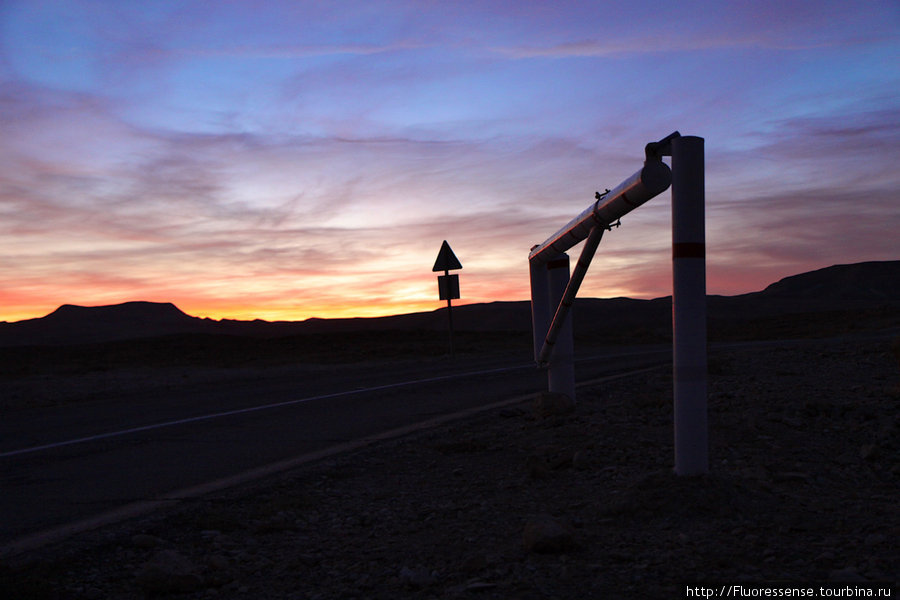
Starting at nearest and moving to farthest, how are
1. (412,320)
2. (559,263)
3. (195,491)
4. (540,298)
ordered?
(195,491) < (559,263) < (540,298) < (412,320)

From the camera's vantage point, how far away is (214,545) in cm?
408

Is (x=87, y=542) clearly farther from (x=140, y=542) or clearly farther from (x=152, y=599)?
(x=152, y=599)

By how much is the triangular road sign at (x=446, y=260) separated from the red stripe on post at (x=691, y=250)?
16353mm

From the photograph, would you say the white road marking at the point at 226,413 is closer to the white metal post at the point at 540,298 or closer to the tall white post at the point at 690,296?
the white metal post at the point at 540,298

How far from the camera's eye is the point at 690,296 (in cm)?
421

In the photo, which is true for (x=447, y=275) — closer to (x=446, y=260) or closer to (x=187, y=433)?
(x=446, y=260)

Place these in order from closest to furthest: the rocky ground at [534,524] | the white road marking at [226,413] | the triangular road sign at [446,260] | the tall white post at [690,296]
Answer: the rocky ground at [534,524]
the tall white post at [690,296]
the white road marking at [226,413]
the triangular road sign at [446,260]

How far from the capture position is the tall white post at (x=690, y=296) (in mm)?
4227

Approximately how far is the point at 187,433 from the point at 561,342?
4.23m

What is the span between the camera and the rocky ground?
323cm

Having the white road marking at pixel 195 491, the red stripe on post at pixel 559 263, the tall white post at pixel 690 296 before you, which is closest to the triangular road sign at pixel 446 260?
the white road marking at pixel 195 491

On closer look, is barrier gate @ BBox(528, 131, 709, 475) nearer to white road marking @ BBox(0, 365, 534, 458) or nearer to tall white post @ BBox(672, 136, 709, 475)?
tall white post @ BBox(672, 136, 709, 475)

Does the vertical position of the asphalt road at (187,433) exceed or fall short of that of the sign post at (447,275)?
it falls short

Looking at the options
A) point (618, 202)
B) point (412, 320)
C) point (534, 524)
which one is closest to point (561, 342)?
point (618, 202)
